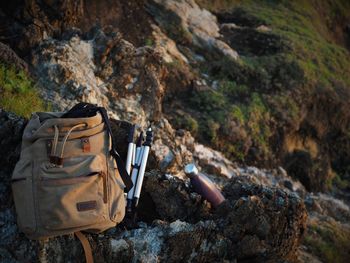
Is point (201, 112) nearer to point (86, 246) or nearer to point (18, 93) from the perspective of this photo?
point (18, 93)

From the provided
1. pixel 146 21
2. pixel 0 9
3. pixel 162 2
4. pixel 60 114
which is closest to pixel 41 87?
pixel 0 9

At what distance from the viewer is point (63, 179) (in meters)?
3.38

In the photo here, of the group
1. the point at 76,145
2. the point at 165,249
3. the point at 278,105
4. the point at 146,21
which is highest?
the point at 76,145

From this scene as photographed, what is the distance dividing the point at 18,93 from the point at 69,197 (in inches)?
138

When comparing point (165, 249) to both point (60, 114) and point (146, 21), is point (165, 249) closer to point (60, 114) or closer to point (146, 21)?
point (60, 114)

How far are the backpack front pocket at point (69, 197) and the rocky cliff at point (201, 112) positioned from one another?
1.42 feet

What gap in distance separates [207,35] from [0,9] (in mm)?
8385

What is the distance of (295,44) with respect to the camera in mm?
16703

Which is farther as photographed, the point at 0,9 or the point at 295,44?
the point at 295,44

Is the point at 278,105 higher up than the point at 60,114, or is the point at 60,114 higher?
the point at 60,114

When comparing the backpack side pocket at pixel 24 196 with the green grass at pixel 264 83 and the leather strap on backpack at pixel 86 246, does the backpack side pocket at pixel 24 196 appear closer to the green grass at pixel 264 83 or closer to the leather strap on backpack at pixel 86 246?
the leather strap on backpack at pixel 86 246

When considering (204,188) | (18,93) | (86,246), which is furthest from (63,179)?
(18,93)

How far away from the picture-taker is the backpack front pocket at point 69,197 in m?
3.31

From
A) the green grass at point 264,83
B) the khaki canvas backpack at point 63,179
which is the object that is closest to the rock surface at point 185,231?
the khaki canvas backpack at point 63,179
